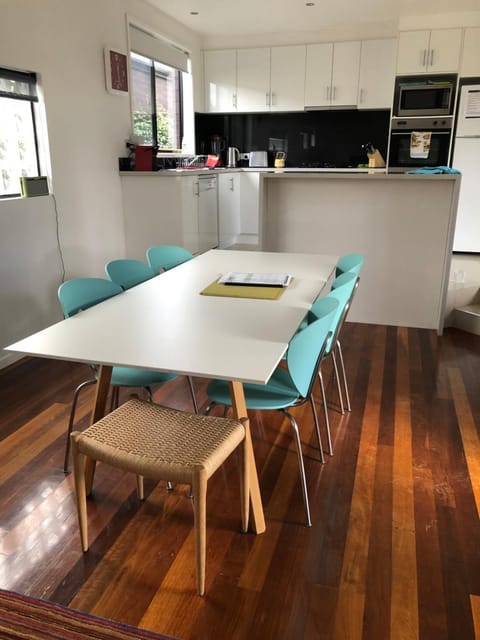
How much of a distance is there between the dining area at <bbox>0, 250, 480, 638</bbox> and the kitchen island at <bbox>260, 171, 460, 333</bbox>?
5.54ft

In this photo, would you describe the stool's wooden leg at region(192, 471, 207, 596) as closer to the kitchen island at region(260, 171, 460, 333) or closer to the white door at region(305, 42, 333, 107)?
the kitchen island at region(260, 171, 460, 333)

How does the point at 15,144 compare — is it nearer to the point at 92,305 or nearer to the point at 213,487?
the point at 92,305

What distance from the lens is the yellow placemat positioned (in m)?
2.26

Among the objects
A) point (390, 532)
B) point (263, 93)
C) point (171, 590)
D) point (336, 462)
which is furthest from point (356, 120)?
point (171, 590)

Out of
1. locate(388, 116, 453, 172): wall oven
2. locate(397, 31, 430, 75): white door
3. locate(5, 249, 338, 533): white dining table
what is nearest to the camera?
locate(5, 249, 338, 533): white dining table

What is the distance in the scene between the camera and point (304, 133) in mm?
6625

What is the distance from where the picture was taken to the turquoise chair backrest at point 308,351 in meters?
1.77

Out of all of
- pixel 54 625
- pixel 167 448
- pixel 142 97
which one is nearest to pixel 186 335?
pixel 167 448

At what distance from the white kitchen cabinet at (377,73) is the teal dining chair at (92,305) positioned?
4.74m

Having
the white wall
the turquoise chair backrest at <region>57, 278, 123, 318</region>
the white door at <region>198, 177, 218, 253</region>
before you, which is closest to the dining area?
the turquoise chair backrest at <region>57, 278, 123, 318</region>

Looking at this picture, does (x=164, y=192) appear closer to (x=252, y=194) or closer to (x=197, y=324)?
(x=252, y=194)

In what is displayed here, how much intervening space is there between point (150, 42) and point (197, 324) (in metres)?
4.22

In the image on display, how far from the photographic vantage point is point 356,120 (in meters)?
6.38

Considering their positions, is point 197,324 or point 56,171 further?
point 56,171
